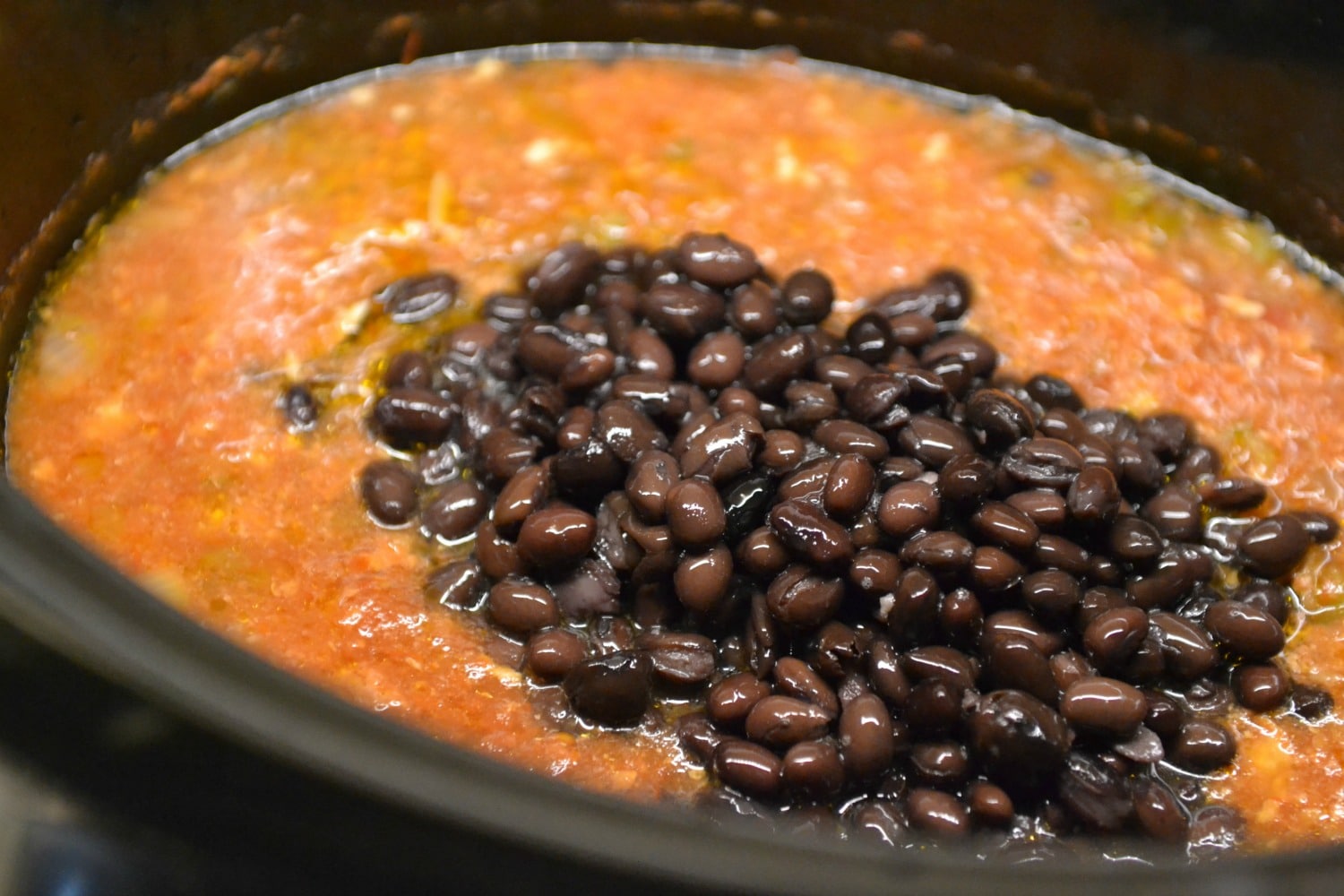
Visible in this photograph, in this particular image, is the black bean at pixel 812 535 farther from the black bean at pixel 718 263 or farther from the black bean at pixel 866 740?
the black bean at pixel 718 263

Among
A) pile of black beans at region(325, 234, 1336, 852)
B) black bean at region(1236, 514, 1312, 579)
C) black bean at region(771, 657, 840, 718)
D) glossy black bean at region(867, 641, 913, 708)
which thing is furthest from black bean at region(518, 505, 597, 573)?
black bean at region(1236, 514, 1312, 579)

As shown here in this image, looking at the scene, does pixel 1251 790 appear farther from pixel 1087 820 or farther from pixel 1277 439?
pixel 1277 439

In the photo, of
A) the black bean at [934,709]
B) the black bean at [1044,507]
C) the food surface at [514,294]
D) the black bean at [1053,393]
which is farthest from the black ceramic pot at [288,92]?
the black bean at [1053,393]

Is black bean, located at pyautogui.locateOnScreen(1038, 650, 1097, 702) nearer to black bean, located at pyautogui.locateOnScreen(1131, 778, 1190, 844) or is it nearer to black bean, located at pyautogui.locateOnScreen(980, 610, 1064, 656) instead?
black bean, located at pyautogui.locateOnScreen(980, 610, 1064, 656)

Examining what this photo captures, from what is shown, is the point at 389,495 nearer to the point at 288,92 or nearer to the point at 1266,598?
the point at 288,92

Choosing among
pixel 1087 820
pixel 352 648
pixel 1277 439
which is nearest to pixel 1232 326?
pixel 1277 439

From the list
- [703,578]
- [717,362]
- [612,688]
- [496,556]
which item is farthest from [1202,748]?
[496,556]
